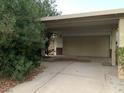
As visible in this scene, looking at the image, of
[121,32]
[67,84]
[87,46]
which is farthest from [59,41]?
[67,84]

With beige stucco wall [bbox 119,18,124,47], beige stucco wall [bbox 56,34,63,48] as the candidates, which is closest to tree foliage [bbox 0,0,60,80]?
beige stucco wall [bbox 119,18,124,47]

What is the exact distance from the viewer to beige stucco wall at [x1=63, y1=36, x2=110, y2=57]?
1538cm

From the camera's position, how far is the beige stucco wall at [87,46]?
15375 millimetres

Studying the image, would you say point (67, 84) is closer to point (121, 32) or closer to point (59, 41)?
point (121, 32)

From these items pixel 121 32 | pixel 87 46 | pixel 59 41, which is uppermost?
pixel 121 32

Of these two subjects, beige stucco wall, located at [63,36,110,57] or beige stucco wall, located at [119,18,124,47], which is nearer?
beige stucco wall, located at [119,18,124,47]

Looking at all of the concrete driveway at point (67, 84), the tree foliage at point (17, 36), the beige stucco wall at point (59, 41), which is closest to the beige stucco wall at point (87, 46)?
the beige stucco wall at point (59, 41)

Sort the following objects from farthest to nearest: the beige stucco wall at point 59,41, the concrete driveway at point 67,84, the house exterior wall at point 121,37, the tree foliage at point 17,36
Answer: the beige stucco wall at point 59,41 → the house exterior wall at point 121,37 → the tree foliage at point 17,36 → the concrete driveway at point 67,84

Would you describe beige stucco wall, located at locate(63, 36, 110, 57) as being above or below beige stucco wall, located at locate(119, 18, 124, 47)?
below

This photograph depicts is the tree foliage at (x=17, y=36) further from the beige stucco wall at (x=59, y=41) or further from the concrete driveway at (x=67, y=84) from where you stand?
the beige stucco wall at (x=59, y=41)

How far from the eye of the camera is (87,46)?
15.8 meters

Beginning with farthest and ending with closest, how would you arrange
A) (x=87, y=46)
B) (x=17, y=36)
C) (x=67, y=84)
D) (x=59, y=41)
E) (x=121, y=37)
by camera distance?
(x=59, y=41) < (x=87, y=46) < (x=121, y=37) < (x=17, y=36) < (x=67, y=84)

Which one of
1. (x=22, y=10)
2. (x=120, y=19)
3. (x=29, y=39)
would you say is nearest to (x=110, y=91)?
(x=120, y=19)

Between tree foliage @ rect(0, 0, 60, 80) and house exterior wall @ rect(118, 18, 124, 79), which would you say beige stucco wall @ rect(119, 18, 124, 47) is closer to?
house exterior wall @ rect(118, 18, 124, 79)
